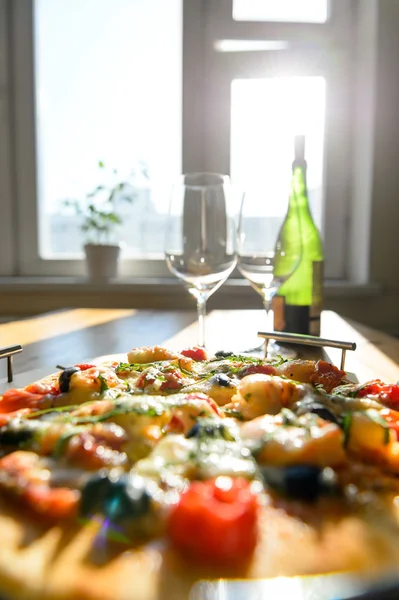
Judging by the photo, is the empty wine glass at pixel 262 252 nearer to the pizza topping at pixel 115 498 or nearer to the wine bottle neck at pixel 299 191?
the wine bottle neck at pixel 299 191

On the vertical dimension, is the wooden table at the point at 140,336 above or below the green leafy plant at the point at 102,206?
below

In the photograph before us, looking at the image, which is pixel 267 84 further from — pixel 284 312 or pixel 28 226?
pixel 284 312

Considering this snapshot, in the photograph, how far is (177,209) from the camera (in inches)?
42.8

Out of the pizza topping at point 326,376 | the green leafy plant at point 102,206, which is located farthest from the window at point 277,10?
the pizza topping at point 326,376

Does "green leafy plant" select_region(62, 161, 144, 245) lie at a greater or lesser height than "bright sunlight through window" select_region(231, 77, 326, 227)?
lesser

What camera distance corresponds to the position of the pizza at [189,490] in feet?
1.17

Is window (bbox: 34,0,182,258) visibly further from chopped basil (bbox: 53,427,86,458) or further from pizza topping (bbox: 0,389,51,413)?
chopped basil (bbox: 53,427,86,458)

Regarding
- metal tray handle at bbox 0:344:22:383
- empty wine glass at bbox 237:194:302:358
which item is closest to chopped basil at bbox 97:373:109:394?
metal tray handle at bbox 0:344:22:383

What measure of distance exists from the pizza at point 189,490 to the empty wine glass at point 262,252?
450 mm

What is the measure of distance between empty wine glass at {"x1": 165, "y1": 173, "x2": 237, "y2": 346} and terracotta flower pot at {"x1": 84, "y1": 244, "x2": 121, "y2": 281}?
5.35ft

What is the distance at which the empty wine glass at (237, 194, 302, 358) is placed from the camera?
1.12m

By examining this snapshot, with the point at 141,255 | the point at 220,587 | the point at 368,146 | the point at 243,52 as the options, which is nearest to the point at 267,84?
the point at 243,52

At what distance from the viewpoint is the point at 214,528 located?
0.37m

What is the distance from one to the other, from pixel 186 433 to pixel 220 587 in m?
0.24
